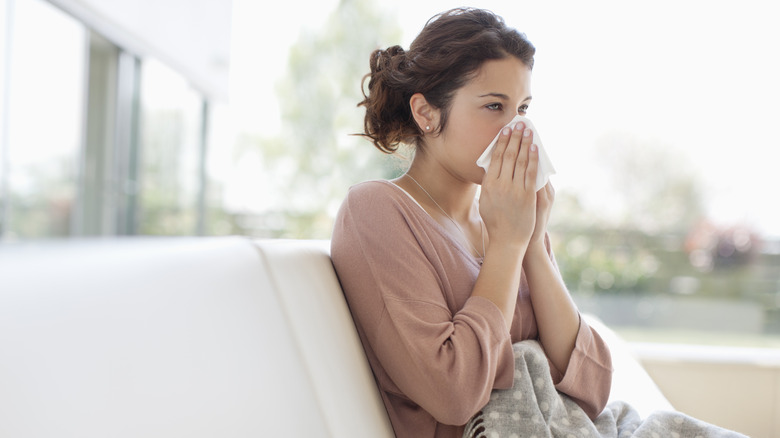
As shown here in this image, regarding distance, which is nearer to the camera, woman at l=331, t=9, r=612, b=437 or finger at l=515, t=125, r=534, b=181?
woman at l=331, t=9, r=612, b=437

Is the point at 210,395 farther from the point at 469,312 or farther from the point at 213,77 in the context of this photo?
the point at 213,77

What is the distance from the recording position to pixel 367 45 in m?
6.51

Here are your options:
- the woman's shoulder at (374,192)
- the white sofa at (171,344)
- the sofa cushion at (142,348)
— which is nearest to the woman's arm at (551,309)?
the woman's shoulder at (374,192)

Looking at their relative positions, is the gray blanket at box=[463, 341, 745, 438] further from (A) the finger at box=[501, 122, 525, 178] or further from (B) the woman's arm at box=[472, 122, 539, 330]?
(A) the finger at box=[501, 122, 525, 178]

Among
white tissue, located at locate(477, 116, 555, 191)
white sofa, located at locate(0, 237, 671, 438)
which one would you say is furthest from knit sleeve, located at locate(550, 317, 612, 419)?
white sofa, located at locate(0, 237, 671, 438)

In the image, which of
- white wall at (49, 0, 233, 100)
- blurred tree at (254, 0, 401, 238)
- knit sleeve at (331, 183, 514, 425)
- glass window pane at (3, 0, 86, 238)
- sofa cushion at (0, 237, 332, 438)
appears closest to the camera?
sofa cushion at (0, 237, 332, 438)

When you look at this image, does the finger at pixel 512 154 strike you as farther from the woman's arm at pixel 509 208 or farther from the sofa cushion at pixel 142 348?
the sofa cushion at pixel 142 348

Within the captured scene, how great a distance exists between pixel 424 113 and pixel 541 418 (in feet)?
2.26

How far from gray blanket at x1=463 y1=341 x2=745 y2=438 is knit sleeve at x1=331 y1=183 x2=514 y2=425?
1.2 inches

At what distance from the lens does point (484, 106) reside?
4.41 feet

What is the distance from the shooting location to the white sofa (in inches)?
16.3

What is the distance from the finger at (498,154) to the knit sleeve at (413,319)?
0.19 m

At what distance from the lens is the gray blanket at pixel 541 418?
1.05m

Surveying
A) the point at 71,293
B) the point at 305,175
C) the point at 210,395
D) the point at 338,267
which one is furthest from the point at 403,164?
the point at 305,175
